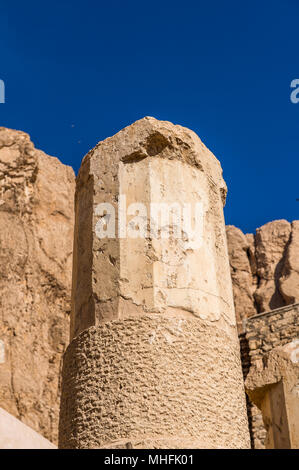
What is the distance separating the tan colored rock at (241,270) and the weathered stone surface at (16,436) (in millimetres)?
16101

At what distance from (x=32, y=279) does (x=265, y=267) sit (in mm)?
8245

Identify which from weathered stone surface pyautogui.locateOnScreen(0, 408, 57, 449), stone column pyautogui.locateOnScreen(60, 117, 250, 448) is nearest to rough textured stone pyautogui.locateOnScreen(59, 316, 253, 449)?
stone column pyautogui.locateOnScreen(60, 117, 250, 448)

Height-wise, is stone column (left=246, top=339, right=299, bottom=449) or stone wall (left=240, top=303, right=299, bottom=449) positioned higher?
stone wall (left=240, top=303, right=299, bottom=449)

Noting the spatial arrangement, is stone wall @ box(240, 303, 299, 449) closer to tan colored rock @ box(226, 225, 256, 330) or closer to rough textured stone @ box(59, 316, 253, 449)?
tan colored rock @ box(226, 225, 256, 330)

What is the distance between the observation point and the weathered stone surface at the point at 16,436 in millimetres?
2639

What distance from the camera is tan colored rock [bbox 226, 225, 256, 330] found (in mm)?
19000

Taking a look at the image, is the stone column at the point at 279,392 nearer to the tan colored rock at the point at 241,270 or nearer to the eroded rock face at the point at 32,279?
the eroded rock face at the point at 32,279

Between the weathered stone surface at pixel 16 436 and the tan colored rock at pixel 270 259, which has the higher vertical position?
the tan colored rock at pixel 270 259

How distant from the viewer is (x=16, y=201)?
14.3m

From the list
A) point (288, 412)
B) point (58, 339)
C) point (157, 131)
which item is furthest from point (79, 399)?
point (58, 339)

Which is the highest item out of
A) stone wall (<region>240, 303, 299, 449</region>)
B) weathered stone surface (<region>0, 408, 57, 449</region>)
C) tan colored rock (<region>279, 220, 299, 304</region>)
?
tan colored rock (<region>279, 220, 299, 304</region>)

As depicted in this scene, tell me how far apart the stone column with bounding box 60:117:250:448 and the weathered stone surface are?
1116 millimetres

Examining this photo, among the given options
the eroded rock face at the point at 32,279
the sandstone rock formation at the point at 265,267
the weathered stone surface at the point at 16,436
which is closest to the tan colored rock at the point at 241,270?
the sandstone rock formation at the point at 265,267

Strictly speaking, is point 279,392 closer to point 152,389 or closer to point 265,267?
point 152,389
